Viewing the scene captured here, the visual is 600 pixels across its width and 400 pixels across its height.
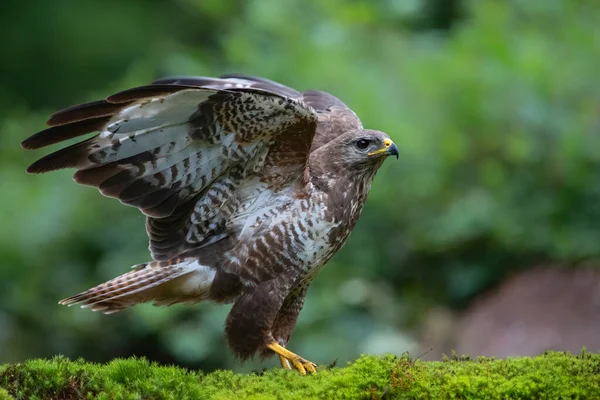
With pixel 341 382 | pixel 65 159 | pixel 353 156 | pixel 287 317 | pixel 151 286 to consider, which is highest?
pixel 353 156

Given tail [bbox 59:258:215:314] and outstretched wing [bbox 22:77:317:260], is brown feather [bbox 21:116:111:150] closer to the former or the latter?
outstretched wing [bbox 22:77:317:260]

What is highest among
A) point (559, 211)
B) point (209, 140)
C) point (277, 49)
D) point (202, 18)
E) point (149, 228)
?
point (202, 18)

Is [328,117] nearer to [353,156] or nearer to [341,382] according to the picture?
[353,156]

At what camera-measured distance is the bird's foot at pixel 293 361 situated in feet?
16.9

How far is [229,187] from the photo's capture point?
5.60 meters

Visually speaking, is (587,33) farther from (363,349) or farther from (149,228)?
(149,228)

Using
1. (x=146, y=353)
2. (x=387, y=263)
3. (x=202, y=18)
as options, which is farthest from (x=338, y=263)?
(x=202, y=18)

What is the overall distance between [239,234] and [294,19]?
4432 mm

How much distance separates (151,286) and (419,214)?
3.60m

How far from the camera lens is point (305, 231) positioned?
220 inches

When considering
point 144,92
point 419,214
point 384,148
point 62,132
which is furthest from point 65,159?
point 419,214

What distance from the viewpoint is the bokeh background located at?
791cm

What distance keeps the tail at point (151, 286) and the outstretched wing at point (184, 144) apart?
0.66ft

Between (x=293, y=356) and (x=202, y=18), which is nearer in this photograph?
(x=293, y=356)
